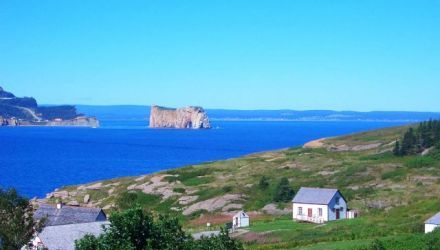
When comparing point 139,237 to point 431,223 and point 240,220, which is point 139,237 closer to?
point 431,223

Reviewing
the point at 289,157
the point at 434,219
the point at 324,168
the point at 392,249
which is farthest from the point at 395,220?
the point at 289,157

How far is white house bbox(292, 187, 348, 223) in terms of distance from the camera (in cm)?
6488

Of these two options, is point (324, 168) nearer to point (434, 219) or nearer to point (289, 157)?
point (289, 157)

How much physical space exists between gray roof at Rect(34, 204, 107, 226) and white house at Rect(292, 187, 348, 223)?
2174 centimetres

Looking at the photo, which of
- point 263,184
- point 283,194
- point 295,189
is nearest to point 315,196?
point 283,194

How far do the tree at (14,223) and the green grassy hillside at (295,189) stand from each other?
21.2 meters

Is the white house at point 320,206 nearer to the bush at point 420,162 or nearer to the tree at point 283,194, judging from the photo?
the tree at point 283,194

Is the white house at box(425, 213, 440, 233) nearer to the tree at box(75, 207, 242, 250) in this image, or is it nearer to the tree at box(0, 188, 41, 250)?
the tree at box(75, 207, 242, 250)

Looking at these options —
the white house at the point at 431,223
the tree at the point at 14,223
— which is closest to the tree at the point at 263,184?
the white house at the point at 431,223

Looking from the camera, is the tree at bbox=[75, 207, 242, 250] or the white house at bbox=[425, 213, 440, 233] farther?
the white house at bbox=[425, 213, 440, 233]

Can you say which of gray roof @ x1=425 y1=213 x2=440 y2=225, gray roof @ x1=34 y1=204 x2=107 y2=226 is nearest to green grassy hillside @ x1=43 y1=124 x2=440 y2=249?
gray roof @ x1=425 y1=213 x2=440 y2=225

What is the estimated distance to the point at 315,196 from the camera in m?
66.5

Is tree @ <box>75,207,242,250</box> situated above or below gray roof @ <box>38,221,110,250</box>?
above

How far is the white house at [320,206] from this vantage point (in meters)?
64.9
